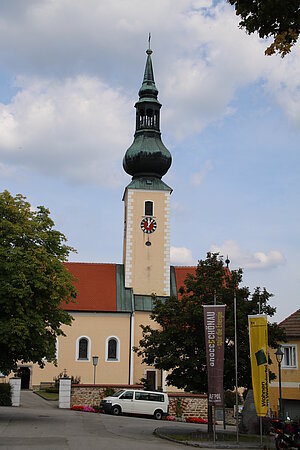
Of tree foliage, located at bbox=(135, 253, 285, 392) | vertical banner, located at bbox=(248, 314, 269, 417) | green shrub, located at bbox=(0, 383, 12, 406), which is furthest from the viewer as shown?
green shrub, located at bbox=(0, 383, 12, 406)

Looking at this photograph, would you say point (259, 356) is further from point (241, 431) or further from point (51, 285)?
point (51, 285)

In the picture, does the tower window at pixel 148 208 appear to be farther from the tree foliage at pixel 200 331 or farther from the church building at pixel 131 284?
the tree foliage at pixel 200 331

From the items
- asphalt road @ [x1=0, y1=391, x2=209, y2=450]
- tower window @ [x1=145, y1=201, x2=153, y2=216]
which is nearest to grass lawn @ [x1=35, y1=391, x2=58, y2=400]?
asphalt road @ [x1=0, y1=391, x2=209, y2=450]

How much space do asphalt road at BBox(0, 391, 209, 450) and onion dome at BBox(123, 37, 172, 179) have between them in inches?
882

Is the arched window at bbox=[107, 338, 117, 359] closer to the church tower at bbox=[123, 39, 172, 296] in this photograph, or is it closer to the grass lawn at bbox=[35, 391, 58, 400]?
the church tower at bbox=[123, 39, 172, 296]

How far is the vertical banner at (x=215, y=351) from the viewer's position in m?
21.2

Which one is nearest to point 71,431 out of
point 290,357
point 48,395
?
point 290,357

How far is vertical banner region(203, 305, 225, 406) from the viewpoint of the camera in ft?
69.6

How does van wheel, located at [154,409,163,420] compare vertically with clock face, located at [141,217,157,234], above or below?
below

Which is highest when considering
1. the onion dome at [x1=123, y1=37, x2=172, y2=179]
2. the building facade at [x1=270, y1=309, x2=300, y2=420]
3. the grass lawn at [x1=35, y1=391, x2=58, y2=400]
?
the onion dome at [x1=123, y1=37, x2=172, y2=179]

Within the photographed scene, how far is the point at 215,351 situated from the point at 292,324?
11738mm

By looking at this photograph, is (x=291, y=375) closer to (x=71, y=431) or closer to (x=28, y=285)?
(x=71, y=431)

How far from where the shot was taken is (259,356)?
20328 millimetres

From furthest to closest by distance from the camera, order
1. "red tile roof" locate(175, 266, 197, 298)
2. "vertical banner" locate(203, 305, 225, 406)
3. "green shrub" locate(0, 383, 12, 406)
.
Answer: "red tile roof" locate(175, 266, 197, 298)
"green shrub" locate(0, 383, 12, 406)
"vertical banner" locate(203, 305, 225, 406)
